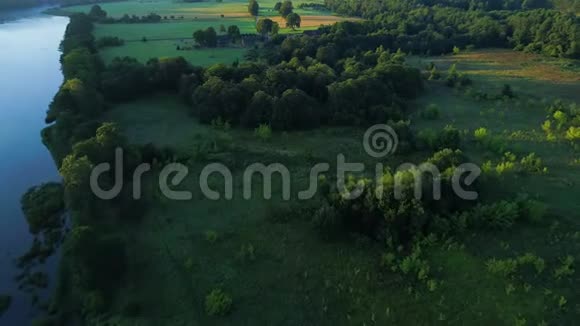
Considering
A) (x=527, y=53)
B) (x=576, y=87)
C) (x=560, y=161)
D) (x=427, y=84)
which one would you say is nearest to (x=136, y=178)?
(x=560, y=161)

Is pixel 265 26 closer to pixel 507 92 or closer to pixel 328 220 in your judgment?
pixel 507 92

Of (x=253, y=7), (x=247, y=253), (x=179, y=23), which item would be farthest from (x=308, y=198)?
(x=253, y=7)

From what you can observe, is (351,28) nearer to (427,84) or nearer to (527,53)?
(427,84)

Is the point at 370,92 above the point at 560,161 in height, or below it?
above

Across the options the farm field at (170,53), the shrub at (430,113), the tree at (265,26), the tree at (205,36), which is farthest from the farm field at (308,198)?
the tree at (265,26)

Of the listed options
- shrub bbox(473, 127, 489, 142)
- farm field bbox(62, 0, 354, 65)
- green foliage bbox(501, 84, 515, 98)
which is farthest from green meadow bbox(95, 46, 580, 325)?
farm field bbox(62, 0, 354, 65)

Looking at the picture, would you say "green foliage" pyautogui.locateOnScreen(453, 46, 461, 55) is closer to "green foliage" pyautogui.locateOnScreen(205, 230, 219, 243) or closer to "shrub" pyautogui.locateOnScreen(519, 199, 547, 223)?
"shrub" pyautogui.locateOnScreen(519, 199, 547, 223)
